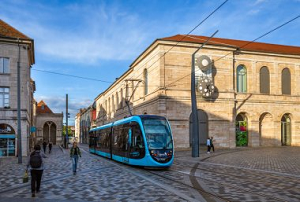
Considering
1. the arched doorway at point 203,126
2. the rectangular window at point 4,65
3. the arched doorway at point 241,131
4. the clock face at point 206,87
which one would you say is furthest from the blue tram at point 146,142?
the arched doorway at point 241,131

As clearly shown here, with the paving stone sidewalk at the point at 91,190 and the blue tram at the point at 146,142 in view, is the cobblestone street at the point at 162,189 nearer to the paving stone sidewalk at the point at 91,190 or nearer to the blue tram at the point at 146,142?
the paving stone sidewalk at the point at 91,190

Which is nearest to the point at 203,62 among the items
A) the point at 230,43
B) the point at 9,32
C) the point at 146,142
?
the point at 230,43

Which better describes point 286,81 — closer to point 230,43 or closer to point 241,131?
point 230,43

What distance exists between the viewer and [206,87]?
3591 centimetres

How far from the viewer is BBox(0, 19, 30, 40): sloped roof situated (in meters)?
31.0

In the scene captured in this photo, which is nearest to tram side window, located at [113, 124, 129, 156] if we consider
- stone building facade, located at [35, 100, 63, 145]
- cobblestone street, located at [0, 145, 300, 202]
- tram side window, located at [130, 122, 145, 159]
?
tram side window, located at [130, 122, 145, 159]

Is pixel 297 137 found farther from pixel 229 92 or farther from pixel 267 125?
pixel 229 92

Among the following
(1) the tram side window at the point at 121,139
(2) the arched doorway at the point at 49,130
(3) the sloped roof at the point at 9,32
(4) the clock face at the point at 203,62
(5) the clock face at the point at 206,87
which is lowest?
(2) the arched doorway at the point at 49,130

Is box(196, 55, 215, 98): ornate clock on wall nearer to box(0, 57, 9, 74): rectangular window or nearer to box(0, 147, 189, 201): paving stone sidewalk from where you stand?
box(0, 57, 9, 74): rectangular window

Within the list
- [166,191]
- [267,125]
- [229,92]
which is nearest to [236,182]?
[166,191]

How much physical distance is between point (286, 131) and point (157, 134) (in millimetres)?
28040

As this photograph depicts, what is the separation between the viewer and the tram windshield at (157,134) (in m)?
16.8

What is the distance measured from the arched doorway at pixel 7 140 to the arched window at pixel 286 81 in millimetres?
29278

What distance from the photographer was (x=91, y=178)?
1353cm
